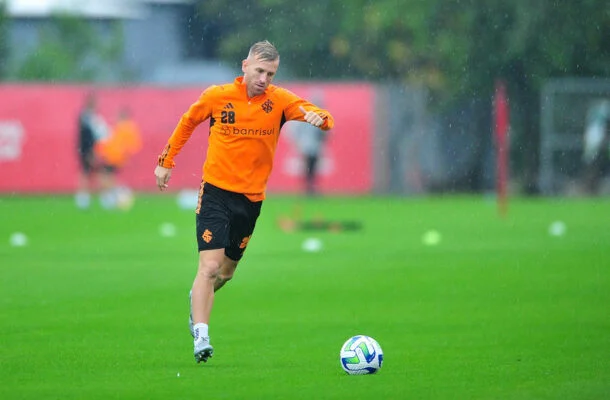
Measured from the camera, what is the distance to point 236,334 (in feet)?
39.9

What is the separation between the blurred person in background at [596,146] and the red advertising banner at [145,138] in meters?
5.86

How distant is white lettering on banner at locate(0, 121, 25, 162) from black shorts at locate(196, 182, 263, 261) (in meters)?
28.5

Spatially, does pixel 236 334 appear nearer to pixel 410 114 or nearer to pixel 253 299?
pixel 253 299

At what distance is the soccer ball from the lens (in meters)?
9.79

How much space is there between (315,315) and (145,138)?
86.3ft

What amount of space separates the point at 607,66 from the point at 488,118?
12.7ft

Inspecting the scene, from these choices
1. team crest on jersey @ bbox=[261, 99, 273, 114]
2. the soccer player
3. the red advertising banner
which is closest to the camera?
the soccer player

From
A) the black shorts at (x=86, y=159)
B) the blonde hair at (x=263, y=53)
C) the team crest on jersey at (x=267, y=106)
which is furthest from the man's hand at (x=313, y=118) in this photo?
the black shorts at (x=86, y=159)

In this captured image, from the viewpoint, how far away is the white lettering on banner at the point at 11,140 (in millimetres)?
38812

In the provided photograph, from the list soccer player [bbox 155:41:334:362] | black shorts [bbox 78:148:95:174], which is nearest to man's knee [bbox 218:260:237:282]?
soccer player [bbox 155:41:334:362]

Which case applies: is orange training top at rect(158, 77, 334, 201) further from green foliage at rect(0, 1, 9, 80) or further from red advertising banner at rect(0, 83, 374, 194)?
green foliage at rect(0, 1, 9, 80)

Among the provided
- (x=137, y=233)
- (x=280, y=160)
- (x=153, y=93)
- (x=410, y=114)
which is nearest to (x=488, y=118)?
(x=410, y=114)

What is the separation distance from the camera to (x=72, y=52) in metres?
60.2

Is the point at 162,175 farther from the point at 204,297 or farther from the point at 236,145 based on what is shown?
the point at 204,297
